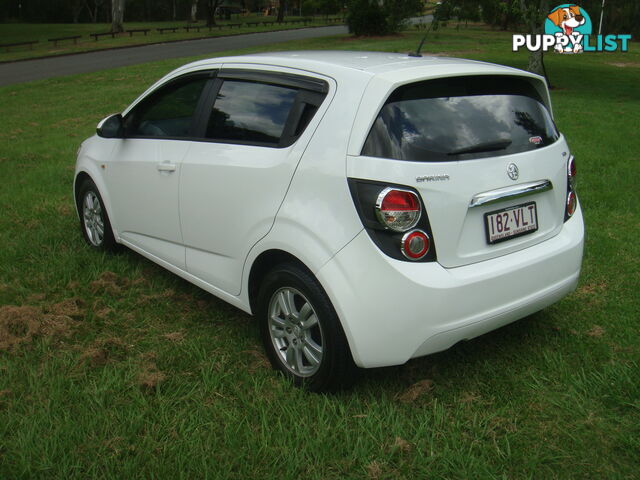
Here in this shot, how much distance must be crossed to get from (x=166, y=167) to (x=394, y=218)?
1872mm

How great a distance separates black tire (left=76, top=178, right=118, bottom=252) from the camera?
512cm

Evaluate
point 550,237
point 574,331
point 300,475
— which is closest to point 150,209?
point 300,475

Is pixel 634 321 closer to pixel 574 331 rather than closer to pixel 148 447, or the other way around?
pixel 574 331

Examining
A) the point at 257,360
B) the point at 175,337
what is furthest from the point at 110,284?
the point at 257,360

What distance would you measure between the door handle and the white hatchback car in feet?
0.11

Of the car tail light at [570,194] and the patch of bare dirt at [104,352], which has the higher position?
the car tail light at [570,194]

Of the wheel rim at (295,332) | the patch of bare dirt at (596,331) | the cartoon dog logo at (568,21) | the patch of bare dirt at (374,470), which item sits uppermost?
the cartoon dog logo at (568,21)

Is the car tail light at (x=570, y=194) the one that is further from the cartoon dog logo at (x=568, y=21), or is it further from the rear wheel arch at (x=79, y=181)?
the cartoon dog logo at (x=568, y=21)

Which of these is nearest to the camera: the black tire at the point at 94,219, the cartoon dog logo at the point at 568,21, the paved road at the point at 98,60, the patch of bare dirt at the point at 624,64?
the black tire at the point at 94,219

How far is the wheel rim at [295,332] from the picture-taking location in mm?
3236

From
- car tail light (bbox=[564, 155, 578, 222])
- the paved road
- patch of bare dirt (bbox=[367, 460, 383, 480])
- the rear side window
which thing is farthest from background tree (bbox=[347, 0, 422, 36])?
patch of bare dirt (bbox=[367, 460, 383, 480])

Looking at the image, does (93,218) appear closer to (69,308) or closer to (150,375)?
(69,308)

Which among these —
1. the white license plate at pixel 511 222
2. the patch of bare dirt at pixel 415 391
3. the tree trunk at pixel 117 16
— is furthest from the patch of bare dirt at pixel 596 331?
the tree trunk at pixel 117 16

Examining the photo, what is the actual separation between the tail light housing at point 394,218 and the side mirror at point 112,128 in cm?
252
